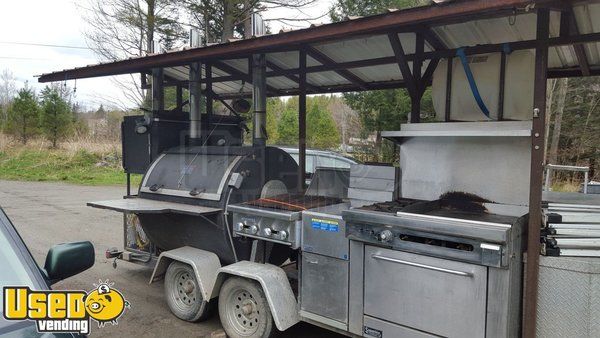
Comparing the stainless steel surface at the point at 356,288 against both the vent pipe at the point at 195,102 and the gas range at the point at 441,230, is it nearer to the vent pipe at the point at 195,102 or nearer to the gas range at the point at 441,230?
the gas range at the point at 441,230

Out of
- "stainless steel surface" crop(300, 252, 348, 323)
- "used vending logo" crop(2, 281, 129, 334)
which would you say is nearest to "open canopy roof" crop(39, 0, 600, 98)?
"stainless steel surface" crop(300, 252, 348, 323)

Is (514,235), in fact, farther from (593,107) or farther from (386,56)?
(593,107)

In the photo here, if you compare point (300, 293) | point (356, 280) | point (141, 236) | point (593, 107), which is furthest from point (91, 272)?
point (593, 107)

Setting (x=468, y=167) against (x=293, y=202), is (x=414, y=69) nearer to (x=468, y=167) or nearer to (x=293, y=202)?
(x=468, y=167)

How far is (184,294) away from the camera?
4824 millimetres

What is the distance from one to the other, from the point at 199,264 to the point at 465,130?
9.68ft

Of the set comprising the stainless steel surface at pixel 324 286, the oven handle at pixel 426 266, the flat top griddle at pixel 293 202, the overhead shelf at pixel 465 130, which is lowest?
the stainless steel surface at pixel 324 286

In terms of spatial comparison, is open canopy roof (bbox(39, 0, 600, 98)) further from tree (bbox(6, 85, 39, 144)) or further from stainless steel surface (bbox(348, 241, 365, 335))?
tree (bbox(6, 85, 39, 144))

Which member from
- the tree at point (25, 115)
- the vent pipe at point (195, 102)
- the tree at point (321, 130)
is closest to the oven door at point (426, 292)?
the vent pipe at point (195, 102)

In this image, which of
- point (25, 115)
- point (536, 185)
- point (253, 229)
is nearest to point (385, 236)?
point (536, 185)

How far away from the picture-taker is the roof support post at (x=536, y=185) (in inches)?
114

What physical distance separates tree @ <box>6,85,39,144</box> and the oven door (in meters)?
25.8

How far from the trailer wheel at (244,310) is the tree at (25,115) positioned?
24275mm

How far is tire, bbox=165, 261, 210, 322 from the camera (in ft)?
15.2
